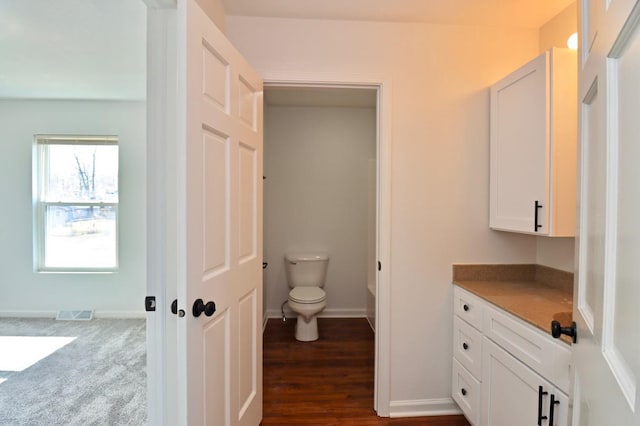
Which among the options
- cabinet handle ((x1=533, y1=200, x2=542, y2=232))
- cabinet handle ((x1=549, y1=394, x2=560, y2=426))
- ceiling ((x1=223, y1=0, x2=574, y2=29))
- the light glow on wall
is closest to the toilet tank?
cabinet handle ((x1=533, y1=200, x2=542, y2=232))

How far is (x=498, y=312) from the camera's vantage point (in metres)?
1.52

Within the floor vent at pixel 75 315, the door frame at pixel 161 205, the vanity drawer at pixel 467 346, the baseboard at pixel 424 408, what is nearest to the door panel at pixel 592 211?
the vanity drawer at pixel 467 346

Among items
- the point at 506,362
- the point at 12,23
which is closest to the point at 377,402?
the point at 506,362

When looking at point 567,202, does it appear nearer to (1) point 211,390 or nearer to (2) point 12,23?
(1) point 211,390

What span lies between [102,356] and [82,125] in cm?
237

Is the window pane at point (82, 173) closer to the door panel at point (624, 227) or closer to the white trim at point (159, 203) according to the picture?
the white trim at point (159, 203)

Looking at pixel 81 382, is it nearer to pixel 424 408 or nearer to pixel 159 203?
pixel 159 203

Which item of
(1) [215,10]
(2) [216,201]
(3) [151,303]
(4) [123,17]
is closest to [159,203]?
(2) [216,201]

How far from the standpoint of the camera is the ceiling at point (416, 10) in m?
1.75

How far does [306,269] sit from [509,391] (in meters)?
2.24

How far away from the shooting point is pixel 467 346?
1804 mm

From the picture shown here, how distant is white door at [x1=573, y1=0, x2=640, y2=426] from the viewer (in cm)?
47

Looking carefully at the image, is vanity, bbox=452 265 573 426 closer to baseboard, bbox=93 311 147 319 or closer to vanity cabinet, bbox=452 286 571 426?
vanity cabinet, bbox=452 286 571 426

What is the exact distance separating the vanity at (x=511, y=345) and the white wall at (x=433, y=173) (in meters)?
0.12
